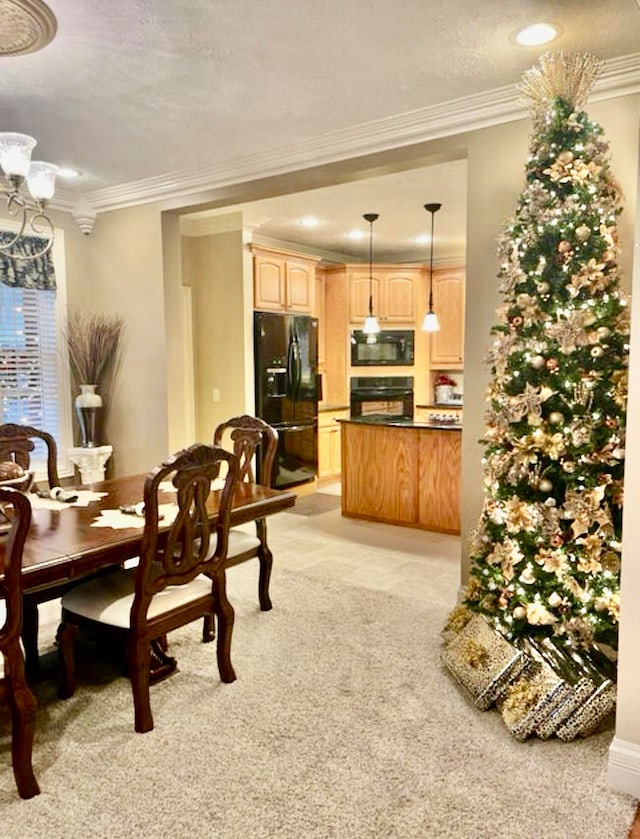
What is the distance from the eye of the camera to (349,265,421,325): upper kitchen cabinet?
288 inches

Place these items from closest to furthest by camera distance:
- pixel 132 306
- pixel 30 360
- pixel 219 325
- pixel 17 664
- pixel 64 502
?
1. pixel 17 664
2. pixel 64 502
3. pixel 30 360
4. pixel 132 306
5. pixel 219 325

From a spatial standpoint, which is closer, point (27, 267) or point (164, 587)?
point (164, 587)

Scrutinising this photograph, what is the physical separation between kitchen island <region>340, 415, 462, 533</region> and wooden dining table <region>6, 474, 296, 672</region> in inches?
81.2

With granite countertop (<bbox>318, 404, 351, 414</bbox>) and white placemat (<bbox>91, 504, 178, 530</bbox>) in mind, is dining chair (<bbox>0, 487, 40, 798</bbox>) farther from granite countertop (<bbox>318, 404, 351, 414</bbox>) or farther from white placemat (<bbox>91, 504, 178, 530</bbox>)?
granite countertop (<bbox>318, 404, 351, 414</bbox>)

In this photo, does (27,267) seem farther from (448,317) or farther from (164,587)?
(448,317)

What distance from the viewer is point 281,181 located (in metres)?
4.06

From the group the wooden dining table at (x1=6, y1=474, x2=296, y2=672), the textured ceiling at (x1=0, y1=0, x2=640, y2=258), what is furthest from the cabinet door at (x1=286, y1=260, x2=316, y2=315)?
the wooden dining table at (x1=6, y1=474, x2=296, y2=672)

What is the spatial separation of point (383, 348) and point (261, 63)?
15.8 feet

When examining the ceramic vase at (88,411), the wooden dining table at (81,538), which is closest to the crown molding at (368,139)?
the ceramic vase at (88,411)

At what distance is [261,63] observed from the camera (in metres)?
2.74

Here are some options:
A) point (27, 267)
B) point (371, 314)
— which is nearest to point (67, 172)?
point (27, 267)

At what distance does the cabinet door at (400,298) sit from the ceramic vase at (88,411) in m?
3.72

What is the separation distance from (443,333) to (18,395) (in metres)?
4.86

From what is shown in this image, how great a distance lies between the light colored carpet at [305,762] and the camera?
73.5 inches
